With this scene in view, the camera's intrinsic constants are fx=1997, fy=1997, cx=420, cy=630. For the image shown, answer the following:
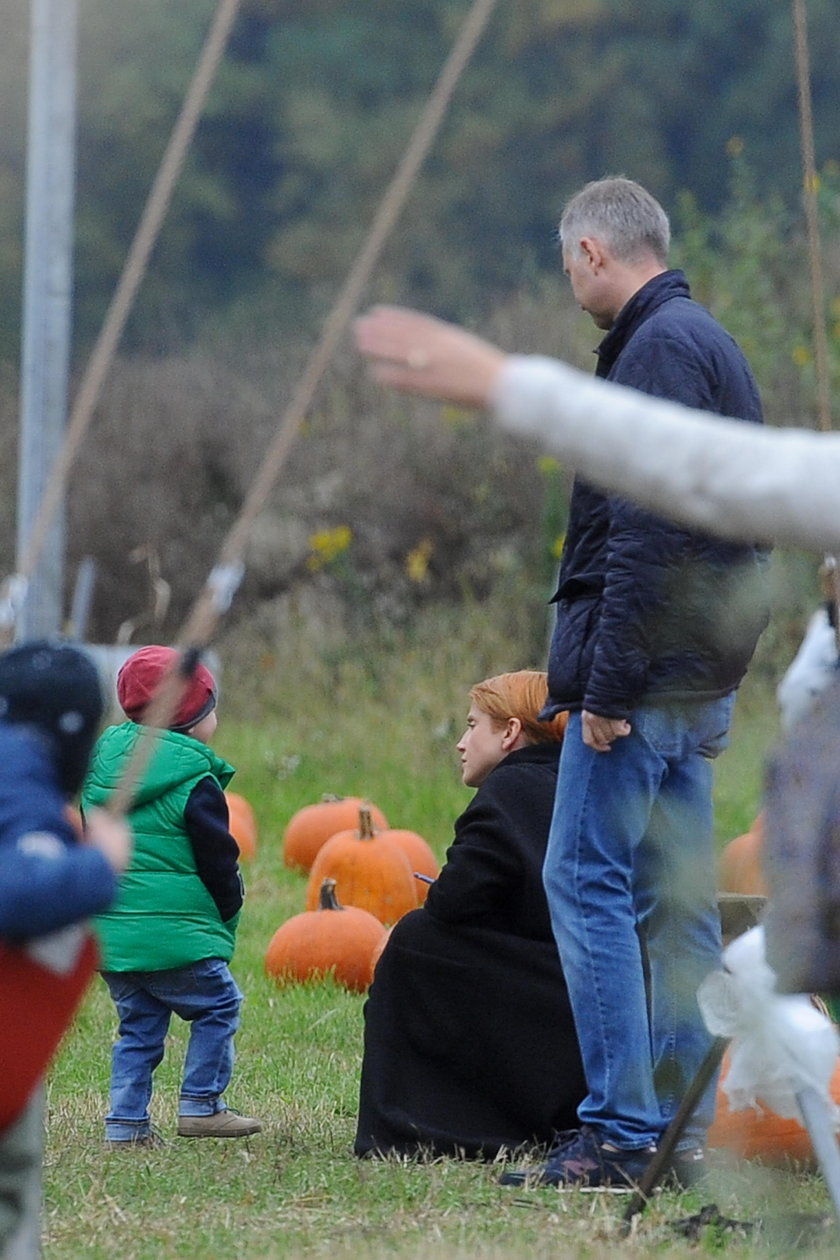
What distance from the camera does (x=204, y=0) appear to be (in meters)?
23.7

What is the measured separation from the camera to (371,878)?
6.71 metres

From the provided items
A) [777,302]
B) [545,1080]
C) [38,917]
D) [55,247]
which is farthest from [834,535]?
[777,302]

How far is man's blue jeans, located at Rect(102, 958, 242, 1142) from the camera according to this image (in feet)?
14.0

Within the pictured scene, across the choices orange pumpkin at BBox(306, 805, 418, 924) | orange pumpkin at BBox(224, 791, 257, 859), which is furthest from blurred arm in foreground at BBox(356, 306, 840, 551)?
orange pumpkin at BBox(224, 791, 257, 859)

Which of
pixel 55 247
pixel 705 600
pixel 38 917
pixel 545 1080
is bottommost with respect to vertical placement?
pixel 545 1080

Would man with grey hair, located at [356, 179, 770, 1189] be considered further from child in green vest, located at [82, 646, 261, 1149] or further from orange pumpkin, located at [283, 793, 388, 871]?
orange pumpkin, located at [283, 793, 388, 871]

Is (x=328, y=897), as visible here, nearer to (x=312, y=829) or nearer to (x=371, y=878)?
(x=371, y=878)

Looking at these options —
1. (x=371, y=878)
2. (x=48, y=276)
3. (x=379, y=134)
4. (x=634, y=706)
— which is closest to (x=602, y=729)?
(x=634, y=706)

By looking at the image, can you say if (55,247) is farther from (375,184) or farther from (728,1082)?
(375,184)

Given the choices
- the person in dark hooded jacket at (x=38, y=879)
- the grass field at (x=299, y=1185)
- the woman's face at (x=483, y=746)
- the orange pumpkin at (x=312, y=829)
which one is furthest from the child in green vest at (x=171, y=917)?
the orange pumpkin at (x=312, y=829)

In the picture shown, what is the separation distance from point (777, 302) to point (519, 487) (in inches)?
91.7

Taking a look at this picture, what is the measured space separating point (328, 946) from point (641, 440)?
3.95 metres

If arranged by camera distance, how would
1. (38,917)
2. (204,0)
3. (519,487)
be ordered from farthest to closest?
(204,0)
(519,487)
(38,917)

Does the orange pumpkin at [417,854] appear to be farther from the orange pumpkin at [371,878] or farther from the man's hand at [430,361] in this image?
the man's hand at [430,361]
